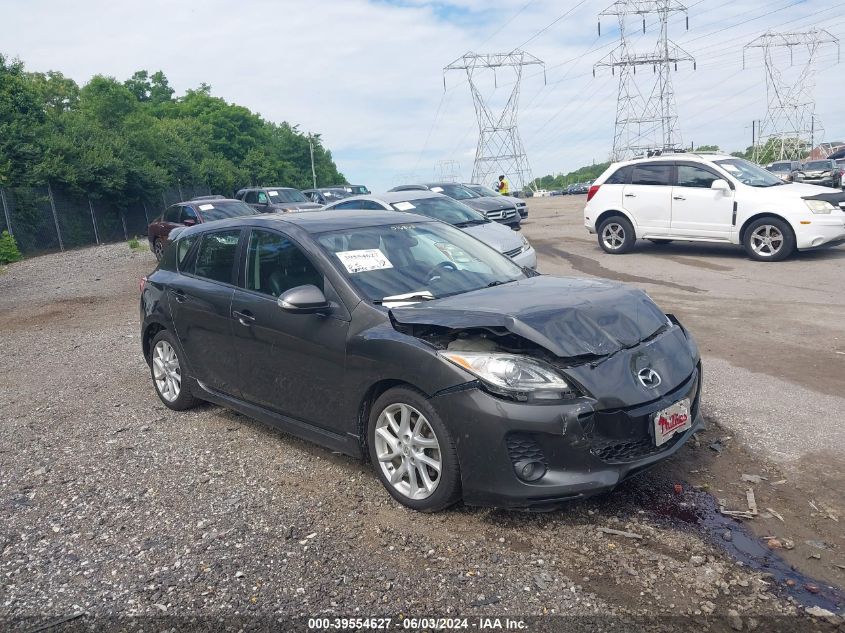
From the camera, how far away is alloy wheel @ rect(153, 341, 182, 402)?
6.06 meters

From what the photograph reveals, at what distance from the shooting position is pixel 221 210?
712 inches

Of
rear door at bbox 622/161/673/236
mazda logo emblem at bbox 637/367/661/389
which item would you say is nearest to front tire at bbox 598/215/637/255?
rear door at bbox 622/161/673/236

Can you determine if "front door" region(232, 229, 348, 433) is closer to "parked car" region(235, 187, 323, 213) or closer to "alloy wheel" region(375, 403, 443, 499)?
"alloy wheel" region(375, 403, 443, 499)

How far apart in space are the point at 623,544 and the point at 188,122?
Answer: 200ft

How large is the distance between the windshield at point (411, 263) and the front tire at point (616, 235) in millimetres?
9666

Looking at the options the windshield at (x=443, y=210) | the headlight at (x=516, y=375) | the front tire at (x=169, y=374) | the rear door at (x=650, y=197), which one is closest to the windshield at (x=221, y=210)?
the windshield at (x=443, y=210)

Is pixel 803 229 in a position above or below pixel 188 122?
below

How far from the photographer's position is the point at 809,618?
117 inches

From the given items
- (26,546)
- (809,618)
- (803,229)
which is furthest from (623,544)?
(803,229)

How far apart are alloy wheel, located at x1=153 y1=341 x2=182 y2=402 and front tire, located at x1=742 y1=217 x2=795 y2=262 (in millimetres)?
10405

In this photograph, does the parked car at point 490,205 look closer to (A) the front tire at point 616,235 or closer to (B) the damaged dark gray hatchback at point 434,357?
(A) the front tire at point 616,235

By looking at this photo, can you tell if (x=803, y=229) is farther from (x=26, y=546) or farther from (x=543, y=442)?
(x=26, y=546)

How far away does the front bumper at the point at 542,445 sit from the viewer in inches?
142

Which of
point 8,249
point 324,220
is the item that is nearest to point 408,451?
point 324,220
